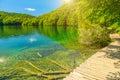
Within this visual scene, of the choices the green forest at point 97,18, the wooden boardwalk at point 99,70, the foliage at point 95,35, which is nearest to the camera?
the wooden boardwalk at point 99,70

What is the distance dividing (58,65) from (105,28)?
1087cm

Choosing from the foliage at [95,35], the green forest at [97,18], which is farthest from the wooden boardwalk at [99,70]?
the foliage at [95,35]

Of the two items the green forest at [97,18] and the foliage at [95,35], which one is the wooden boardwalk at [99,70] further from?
the foliage at [95,35]

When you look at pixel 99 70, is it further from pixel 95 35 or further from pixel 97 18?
pixel 95 35

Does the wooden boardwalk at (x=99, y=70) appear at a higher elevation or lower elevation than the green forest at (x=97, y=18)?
lower

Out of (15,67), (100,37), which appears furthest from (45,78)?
(100,37)

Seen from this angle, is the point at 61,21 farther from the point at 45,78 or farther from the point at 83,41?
the point at 45,78

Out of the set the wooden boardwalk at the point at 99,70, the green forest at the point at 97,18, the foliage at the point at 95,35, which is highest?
the green forest at the point at 97,18

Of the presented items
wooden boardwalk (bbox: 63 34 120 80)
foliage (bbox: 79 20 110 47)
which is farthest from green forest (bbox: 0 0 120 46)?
wooden boardwalk (bbox: 63 34 120 80)

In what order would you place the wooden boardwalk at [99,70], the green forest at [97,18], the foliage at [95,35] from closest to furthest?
the wooden boardwalk at [99,70] → the green forest at [97,18] → the foliage at [95,35]

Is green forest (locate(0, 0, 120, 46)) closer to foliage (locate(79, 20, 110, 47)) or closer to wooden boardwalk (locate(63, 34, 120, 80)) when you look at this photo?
foliage (locate(79, 20, 110, 47))

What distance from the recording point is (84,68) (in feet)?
36.9

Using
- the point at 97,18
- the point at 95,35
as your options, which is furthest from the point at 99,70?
the point at 95,35

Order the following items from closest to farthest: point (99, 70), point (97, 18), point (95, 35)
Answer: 1. point (99, 70)
2. point (97, 18)
3. point (95, 35)
